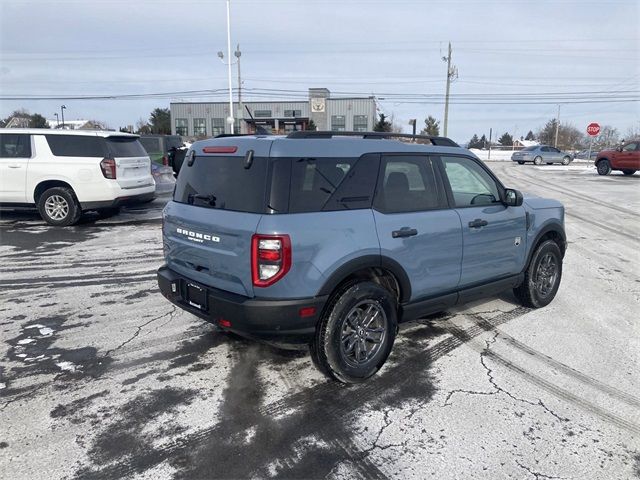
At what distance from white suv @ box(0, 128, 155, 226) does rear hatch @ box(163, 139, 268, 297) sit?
618 cm

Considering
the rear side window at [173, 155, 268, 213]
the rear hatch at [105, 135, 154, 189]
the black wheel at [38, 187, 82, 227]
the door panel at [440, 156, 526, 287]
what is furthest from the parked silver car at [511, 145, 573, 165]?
the rear side window at [173, 155, 268, 213]

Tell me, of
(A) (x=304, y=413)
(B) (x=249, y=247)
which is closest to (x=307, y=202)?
(B) (x=249, y=247)

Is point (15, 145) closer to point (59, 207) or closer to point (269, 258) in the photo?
point (59, 207)

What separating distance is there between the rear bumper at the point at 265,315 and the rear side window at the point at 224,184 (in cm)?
63

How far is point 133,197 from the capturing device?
9898mm

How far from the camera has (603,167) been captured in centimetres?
2425

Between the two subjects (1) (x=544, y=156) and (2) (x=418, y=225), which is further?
(1) (x=544, y=156)

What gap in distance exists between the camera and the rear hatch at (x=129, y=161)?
9500mm

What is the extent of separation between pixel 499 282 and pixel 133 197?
25.7 feet

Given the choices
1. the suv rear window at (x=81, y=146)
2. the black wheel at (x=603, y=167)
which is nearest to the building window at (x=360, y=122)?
the black wheel at (x=603, y=167)

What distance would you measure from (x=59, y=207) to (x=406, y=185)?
327 inches

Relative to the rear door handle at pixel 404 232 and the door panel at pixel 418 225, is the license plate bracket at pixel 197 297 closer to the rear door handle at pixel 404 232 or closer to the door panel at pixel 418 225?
the door panel at pixel 418 225

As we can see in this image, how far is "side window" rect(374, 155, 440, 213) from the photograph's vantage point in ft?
12.1

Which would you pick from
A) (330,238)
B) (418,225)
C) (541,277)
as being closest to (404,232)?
(418,225)
